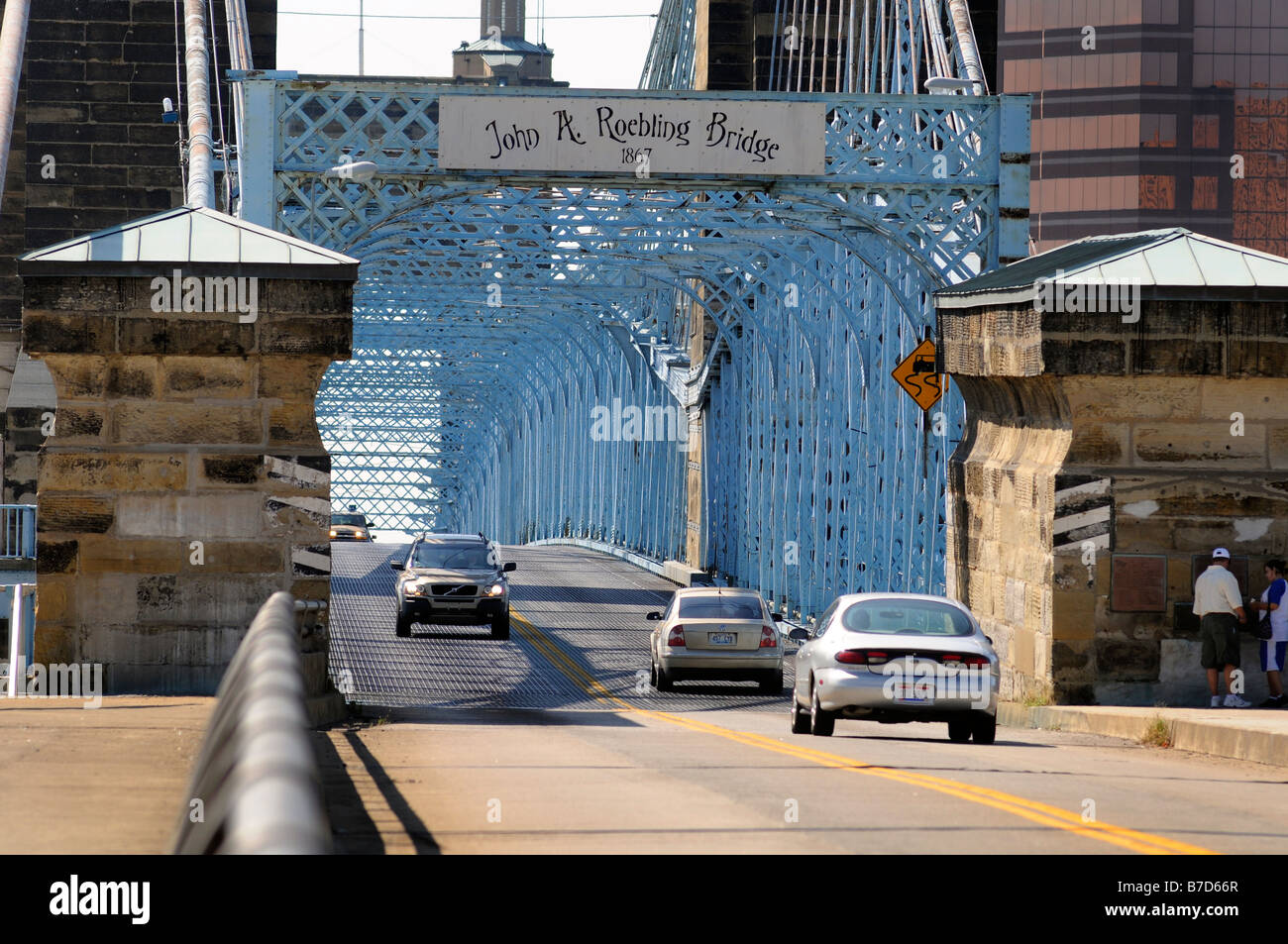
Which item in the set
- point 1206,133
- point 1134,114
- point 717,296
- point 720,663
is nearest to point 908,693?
point 720,663

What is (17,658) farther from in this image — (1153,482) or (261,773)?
(261,773)

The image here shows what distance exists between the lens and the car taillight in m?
15.4

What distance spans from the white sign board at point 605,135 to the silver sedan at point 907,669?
35.5ft

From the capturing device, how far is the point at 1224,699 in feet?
54.0

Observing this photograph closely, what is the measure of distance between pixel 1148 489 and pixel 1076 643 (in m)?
1.46

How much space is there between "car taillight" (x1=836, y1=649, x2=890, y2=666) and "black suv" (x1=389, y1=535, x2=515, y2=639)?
13.5 m

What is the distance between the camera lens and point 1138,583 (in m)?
16.8

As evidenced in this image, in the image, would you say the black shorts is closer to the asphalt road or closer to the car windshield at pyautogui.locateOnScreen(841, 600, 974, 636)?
the asphalt road

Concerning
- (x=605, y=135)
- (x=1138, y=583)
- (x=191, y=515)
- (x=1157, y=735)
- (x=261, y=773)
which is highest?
(x=605, y=135)

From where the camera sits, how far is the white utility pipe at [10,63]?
20.5 m

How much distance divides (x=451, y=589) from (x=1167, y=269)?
1413cm
